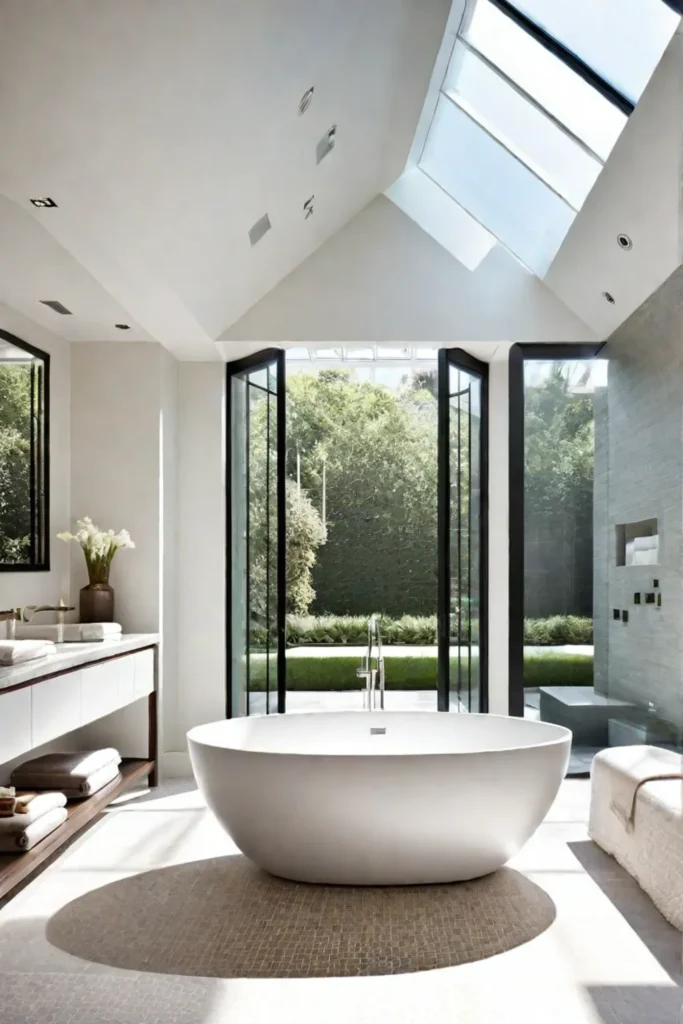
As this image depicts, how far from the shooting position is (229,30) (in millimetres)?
3014

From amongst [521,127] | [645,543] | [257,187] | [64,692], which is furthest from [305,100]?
[645,543]

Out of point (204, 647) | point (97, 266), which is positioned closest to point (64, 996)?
point (97, 266)

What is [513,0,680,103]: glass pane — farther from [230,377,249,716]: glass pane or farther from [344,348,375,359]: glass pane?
[344,348,375,359]: glass pane

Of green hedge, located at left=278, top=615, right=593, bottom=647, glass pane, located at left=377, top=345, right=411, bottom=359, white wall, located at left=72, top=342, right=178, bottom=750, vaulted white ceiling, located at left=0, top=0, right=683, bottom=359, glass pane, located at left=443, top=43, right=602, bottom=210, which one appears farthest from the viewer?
green hedge, located at left=278, top=615, right=593, bottom=647

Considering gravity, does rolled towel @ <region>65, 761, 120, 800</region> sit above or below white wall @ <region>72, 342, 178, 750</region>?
below

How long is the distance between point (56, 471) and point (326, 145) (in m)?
2.33

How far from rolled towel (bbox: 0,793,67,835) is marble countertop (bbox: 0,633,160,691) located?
508 millimetres

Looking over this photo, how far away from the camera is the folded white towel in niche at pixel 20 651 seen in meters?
3.69

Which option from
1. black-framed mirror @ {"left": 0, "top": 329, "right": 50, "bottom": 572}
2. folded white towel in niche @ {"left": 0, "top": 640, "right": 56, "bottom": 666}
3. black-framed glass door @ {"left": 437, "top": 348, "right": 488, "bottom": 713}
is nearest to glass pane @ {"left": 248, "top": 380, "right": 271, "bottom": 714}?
black-framed glass door @ {"left": 437, "top": 348, "right": 488, "bottom": 713}

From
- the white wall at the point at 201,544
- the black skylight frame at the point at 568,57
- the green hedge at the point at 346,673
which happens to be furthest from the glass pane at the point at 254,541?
the green hedge at the point at 346,673

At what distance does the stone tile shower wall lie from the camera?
4.79 metres

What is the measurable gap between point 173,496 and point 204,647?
930 millimetres

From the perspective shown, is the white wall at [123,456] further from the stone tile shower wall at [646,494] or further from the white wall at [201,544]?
the stone tile shower wall at [646,494]

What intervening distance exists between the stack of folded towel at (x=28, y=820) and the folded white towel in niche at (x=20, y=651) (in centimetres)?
56
